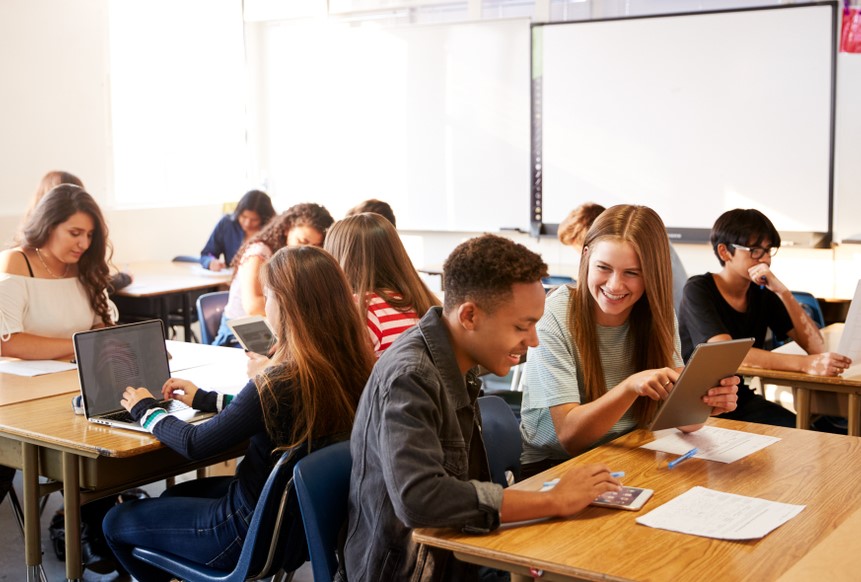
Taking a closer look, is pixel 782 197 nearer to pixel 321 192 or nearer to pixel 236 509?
pixel 321 192

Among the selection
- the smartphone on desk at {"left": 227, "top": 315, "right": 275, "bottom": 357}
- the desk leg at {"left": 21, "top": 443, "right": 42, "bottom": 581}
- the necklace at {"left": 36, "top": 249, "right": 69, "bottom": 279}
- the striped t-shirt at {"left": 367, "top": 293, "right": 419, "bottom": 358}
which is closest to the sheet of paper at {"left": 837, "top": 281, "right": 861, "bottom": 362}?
the striped t-shirt at {"left": 367, "top": 293, "right": 419, "bottom": 358}

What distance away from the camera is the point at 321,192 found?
7.96 meters

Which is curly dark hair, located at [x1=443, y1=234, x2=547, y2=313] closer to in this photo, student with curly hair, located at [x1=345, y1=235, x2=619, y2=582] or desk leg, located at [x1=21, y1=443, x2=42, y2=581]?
student with curly hair, located at [x1=345, y1=235, x2=619, y2=582]

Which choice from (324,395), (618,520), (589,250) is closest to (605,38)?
(589,250)

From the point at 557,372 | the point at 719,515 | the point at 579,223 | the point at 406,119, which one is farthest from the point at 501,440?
the point at 406,119

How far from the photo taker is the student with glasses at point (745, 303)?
139 inches

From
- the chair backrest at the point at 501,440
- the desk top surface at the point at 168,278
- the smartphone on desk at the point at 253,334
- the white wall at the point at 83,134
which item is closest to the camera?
the chair backrest at the point at 501,440

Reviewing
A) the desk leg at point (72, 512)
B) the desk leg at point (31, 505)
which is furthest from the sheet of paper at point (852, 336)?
the desk leg at point (31, 505)

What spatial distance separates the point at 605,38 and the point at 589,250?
14.6ft

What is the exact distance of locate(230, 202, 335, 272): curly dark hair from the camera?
4.42m

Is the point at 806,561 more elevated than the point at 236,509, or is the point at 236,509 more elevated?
the point at 806,561

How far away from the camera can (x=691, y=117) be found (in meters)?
6.38

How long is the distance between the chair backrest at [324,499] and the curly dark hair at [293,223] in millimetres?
2433

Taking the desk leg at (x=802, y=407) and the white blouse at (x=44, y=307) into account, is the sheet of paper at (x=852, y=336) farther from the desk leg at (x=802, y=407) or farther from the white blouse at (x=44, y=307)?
the white blouse at (x=44, y=307)
